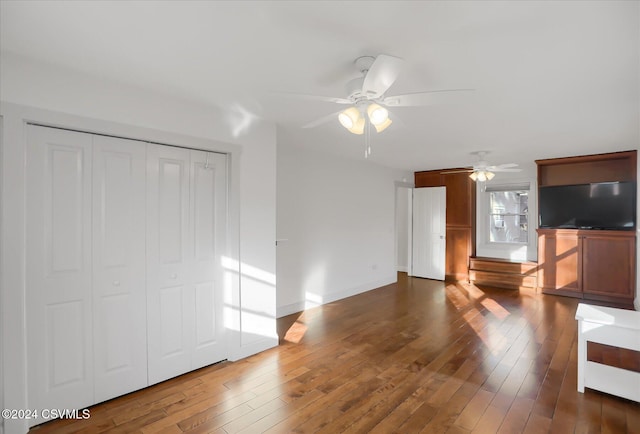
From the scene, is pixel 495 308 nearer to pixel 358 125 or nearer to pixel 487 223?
pixel 487 223

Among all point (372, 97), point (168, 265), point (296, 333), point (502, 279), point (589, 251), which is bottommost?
point (296, 333)

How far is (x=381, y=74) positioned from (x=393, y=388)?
240cm

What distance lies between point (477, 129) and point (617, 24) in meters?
2.03

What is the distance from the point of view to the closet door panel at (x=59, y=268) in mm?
2125

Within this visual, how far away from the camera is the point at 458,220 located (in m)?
6.75

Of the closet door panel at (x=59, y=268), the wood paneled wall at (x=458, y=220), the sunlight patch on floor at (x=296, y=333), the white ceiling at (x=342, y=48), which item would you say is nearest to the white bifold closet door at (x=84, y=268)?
the closet door panel at (x=59, y=268)

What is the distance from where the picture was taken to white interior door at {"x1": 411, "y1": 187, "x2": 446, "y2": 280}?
22.5 ft

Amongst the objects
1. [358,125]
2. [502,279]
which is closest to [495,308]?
[502,279]

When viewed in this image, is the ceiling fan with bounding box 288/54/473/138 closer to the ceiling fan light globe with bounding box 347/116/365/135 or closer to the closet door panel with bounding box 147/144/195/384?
the ceiling fan light globe with bounding box 347/116/365/135

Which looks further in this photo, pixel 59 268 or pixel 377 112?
pixel 59 268

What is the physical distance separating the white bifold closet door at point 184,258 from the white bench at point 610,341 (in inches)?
124

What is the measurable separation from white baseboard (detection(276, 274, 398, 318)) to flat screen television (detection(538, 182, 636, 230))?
3.07m

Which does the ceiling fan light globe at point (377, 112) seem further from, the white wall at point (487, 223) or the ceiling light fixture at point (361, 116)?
the white wall at point (487, 223)

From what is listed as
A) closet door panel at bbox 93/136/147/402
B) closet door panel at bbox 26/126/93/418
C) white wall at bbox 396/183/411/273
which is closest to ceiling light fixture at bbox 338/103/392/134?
closet door panel at bbox 93/136/147/402
